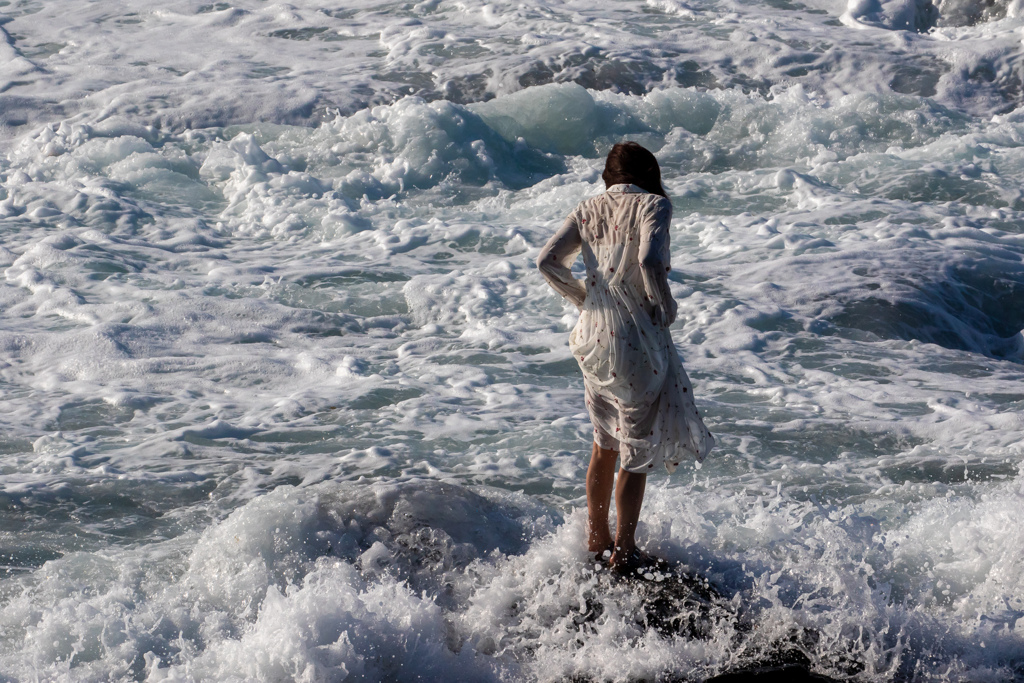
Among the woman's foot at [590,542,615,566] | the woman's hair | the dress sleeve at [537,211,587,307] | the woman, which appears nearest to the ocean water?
the woman's foot at [590,542,615,566]

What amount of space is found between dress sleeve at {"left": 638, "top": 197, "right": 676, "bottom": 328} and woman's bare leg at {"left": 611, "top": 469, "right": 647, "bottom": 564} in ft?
2.31

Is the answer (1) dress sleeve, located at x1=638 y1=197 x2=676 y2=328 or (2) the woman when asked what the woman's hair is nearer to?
(2) the woman

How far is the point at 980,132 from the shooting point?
13312 millimetres

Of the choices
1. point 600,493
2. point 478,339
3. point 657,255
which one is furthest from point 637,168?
point 478,339

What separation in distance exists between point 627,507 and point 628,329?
77 cm

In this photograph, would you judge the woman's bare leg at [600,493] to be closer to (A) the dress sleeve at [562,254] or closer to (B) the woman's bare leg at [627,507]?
(B) the woman's bare leg at [627,507]

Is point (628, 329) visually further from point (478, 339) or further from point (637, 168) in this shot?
point (478, 339)

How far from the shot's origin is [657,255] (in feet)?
12.4

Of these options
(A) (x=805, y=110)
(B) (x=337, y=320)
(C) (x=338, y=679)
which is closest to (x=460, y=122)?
(A) (x=805, y=110)

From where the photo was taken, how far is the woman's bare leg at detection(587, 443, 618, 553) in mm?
4211

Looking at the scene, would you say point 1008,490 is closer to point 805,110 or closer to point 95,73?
point 805,110

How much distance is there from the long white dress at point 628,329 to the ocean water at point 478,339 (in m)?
0.67

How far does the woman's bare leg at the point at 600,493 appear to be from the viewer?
166 inches

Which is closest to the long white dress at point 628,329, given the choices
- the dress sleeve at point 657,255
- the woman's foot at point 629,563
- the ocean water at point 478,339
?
the dress sleeve at point 657,255
